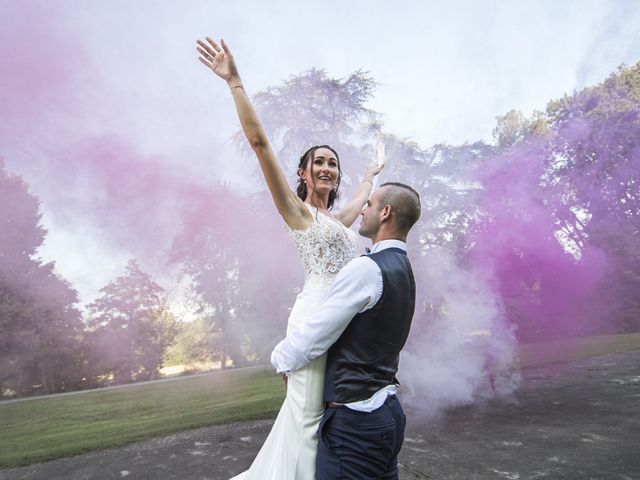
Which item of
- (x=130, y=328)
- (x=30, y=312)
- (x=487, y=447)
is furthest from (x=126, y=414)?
(x=130, y=328)

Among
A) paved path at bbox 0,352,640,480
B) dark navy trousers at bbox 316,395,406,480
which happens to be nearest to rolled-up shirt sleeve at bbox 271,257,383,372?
dark navy trousers at bbox 316,395,406,480

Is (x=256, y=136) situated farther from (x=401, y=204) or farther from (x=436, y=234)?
(x=436, y=234)

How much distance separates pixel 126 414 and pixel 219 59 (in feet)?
31.3

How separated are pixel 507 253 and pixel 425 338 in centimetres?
690

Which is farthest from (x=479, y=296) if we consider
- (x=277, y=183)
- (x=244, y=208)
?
(x=277, y=183)

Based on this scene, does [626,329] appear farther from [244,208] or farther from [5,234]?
[5,234]

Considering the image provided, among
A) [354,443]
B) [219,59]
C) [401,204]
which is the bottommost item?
[354,443]

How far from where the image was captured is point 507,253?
15.8 meters

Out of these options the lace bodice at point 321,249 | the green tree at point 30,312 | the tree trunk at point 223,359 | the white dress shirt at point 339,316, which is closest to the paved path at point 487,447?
the lace bodice at point 321,249

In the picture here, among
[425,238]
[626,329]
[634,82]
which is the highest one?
[634,82]

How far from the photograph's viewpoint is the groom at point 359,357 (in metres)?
1.30

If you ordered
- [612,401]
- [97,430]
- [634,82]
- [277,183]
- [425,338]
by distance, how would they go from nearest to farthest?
[277,183] → [612,401] → [97,430] → [425,338] → [634,82]

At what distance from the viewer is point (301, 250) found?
1.81 m

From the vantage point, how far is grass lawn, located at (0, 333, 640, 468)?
6.05 meters
